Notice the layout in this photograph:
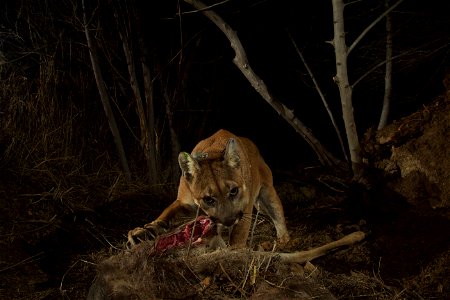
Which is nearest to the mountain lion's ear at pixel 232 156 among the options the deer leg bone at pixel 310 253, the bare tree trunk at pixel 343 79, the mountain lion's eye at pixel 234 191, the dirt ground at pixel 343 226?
the mountain lion's eye at pixel 234 191

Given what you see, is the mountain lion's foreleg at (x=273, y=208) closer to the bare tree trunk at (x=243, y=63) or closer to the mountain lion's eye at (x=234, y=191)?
the bare tree trunk at (x=243, y=63)

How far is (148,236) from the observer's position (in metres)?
4.83

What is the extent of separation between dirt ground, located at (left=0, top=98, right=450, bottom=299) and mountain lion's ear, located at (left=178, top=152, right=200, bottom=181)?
0.95m

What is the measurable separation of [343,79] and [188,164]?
2202 mm

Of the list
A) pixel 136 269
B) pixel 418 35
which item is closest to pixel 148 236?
pixel 136 269

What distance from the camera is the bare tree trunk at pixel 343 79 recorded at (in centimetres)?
569

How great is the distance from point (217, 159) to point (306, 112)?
Answer: 6.22 meters

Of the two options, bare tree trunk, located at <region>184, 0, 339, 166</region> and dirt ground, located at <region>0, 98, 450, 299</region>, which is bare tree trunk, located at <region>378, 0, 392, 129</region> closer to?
dirt ground, located at <region>0, 98, 450, 299</region>

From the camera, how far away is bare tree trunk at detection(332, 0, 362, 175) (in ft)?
18.7

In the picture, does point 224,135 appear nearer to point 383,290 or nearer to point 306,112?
point 383,290

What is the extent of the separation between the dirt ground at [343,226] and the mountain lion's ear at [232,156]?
2.70ft

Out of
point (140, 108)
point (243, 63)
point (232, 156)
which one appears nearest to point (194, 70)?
point (140, 108)

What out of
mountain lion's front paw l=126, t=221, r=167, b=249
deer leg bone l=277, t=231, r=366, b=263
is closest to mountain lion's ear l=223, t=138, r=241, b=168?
mountain lion's front paw l=126, t=221, r=167, b=249

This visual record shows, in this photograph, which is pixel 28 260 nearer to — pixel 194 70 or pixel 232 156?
pixel 232 156
